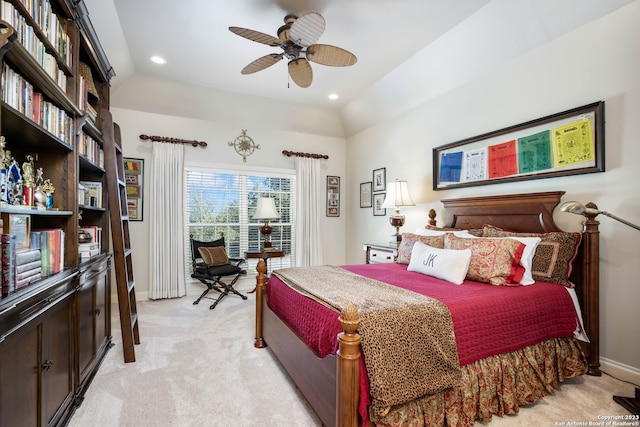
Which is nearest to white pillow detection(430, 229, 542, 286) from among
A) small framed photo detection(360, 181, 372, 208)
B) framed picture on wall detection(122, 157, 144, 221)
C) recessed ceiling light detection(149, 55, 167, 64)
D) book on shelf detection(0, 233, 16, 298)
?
small framed photo detection(360, 181, 372, 208)

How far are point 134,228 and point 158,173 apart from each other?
81 centimetres

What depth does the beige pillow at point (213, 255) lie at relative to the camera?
3956 millimetres

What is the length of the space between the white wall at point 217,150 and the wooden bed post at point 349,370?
12.3 feet

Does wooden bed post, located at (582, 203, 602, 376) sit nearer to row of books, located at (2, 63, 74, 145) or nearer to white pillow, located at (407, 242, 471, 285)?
white pillow, located at (407, 242, 471, 285)

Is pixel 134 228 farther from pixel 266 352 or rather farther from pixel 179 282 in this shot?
pixel 266 352

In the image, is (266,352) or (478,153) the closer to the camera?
(266,352)

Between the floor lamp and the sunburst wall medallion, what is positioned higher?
the sunburst wall medallion

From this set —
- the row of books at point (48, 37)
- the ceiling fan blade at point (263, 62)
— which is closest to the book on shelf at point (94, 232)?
the row of books at point (48, 37)

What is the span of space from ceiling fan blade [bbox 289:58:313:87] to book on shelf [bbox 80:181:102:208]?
77.5 inches

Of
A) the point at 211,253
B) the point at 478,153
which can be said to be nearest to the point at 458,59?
the point at 478,153

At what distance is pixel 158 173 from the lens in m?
4.14

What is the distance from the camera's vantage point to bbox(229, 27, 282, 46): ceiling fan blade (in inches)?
84.7

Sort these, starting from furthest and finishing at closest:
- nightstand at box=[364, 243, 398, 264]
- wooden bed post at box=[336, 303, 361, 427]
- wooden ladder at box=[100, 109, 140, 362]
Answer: nightstand at box=[364, 243, 398, 264] < wooden ladder at box=[100, 109, 140, 362] < wooden bed post at box=[336, 303, 361, 427]

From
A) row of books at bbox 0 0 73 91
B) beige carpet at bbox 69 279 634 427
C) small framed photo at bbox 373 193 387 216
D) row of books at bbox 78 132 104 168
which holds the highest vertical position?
row of books at bbox 0 0 73 91
